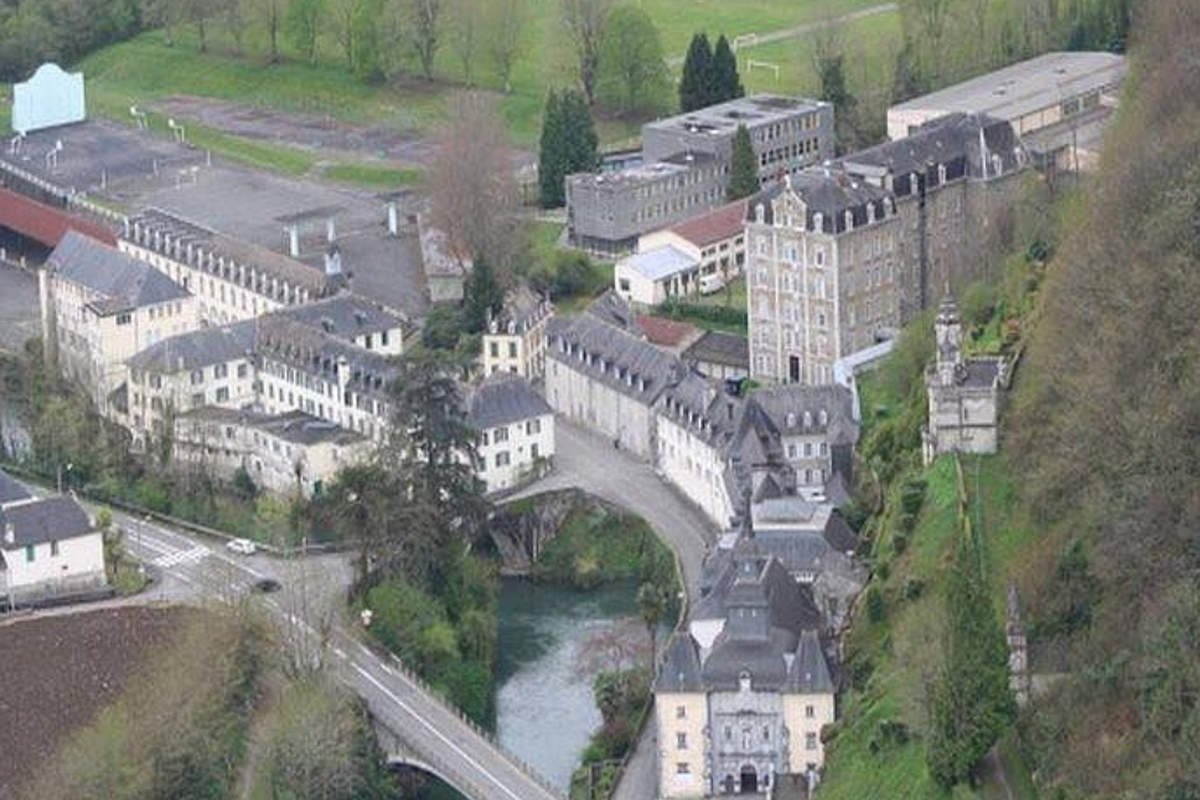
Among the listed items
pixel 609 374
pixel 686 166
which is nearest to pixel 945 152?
pixel 686 166

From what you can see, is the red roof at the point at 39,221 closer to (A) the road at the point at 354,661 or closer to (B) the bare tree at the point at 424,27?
(B) the bare tree at the point at 424,27

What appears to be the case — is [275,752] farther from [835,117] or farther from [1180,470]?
[835,117]

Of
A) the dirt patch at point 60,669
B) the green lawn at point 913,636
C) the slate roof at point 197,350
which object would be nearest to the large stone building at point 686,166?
the slate roof at point 197,350

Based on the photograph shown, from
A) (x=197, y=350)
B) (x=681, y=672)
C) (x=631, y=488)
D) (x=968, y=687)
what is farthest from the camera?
(x=197, y=350)

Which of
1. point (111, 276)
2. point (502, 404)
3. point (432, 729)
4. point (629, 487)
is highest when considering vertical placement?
point (111, 276)

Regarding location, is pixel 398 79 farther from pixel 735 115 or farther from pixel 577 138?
pixel 735 115

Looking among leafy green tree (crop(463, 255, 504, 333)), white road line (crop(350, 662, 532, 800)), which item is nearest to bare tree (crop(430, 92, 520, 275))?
leafy green tree (crop(463, 255, 504, 333))

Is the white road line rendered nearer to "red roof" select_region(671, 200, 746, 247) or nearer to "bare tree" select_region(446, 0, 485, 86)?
"red roof" select_region(671, 200, 746, 247)
